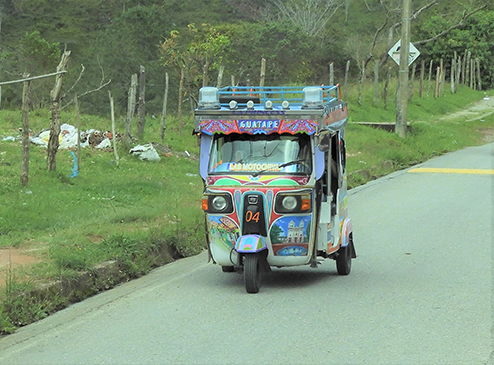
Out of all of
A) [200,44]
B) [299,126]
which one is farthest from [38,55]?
[299,126]

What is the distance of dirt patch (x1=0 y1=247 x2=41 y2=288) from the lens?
333 inches

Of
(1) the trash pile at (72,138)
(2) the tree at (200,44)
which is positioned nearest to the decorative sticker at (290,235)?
(1) the trash pile at (72,138)

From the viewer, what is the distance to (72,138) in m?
18.5

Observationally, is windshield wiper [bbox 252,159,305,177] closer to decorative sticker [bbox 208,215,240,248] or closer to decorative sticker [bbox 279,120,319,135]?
decorative sticker [bbox 279,120,319,135]

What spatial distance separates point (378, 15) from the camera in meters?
74.7

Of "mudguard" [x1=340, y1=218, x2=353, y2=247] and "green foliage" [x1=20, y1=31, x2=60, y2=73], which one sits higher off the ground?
"green foliage" [x1=20, y1=31, x2=60, y2=73]

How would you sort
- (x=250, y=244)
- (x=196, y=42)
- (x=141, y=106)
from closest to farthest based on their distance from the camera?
(x=250, y=244) → (x=141, y=106) → (x=196, y=42)

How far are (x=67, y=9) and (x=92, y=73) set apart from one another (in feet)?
54.8

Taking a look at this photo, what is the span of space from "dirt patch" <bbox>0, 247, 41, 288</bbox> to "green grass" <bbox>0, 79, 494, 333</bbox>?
0.51 feet

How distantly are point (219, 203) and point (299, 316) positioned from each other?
1.61 m

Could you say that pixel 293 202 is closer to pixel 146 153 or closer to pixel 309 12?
pixel 146 153

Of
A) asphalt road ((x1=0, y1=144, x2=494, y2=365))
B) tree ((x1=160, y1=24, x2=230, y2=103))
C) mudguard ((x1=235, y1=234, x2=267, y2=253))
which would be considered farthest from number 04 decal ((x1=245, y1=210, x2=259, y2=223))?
tree ((x1=160, y1=24, x2=230, y2=103))

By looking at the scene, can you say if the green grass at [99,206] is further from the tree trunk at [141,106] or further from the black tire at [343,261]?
the black tire at [343,261]

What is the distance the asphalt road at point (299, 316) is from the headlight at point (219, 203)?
2.91 ft
